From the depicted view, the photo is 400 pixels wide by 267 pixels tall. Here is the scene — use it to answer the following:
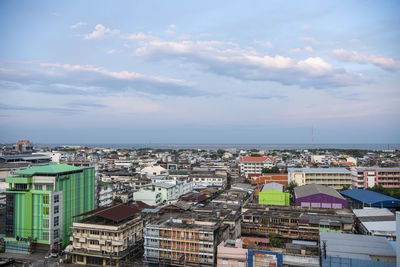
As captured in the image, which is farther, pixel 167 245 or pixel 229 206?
pixel 229 206

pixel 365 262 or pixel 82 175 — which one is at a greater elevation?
pixel 82 175

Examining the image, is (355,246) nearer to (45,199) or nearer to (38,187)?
(45,199)

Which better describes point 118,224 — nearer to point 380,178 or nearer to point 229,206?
point 229,206

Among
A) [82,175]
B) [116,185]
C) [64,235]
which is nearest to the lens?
[64,235]

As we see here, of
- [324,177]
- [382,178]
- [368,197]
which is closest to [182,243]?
[368,197]

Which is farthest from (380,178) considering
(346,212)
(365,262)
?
(365,262)

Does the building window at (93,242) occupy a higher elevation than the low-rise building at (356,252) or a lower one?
lower

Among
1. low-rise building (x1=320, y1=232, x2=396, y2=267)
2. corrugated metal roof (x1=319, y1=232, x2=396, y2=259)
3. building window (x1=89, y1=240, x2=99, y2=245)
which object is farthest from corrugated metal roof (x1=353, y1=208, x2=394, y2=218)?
building window (x1=89, y1=240, x2=99, y2=245)

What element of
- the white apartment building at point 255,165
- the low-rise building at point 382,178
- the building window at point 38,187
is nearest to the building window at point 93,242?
the building window at point 38,187

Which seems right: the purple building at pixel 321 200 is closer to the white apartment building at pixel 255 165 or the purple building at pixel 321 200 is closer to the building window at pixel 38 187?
the building window at pixel 38 187
